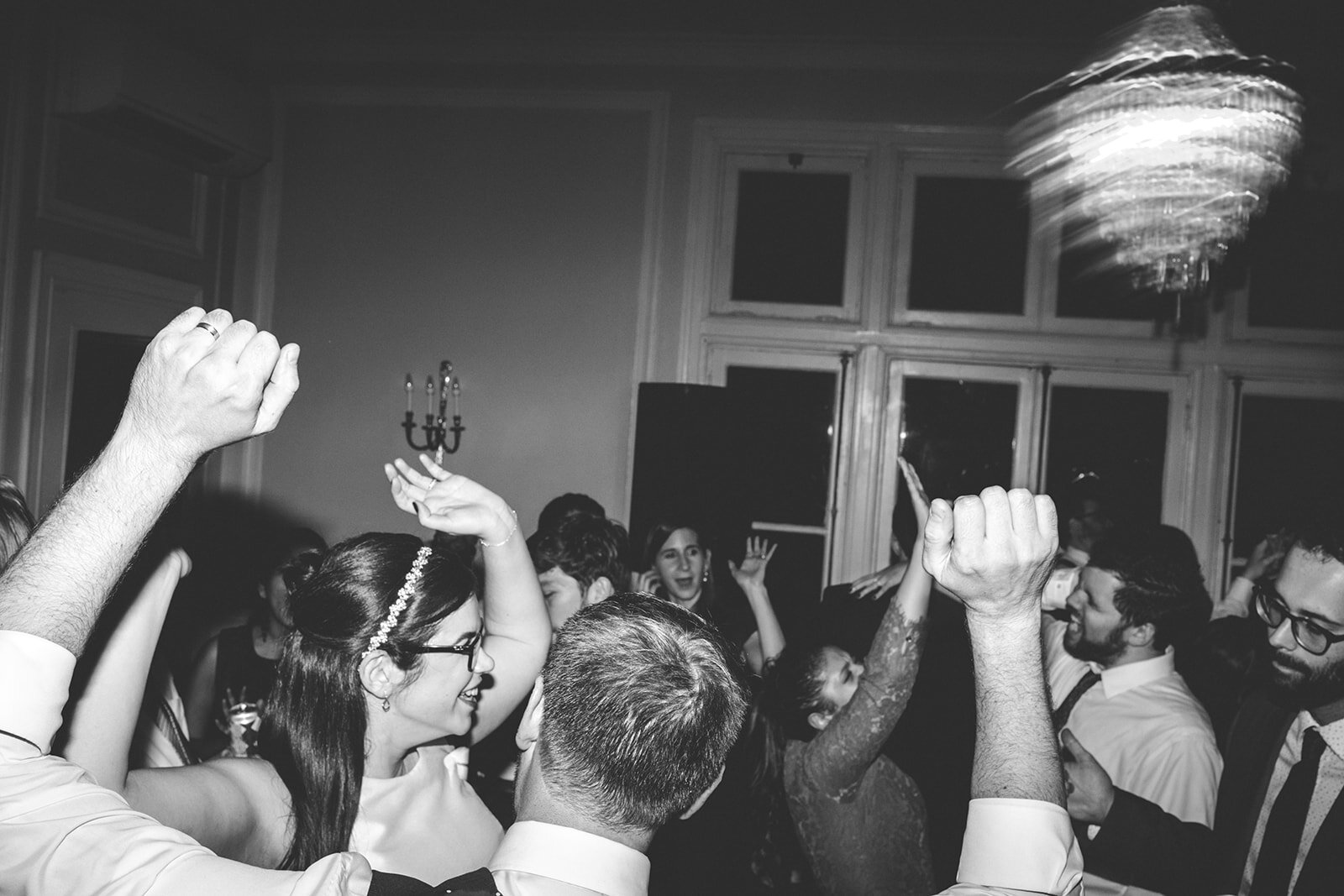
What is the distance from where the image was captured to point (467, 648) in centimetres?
167

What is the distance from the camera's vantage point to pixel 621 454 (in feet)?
17.7

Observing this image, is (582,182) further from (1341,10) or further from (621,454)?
(1341,10)

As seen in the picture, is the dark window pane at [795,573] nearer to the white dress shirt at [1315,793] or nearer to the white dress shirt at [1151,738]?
the white dress shirt at [1151,738]

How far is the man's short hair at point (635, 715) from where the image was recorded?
1109mm

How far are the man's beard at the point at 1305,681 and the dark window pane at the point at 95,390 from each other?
4.56 meters

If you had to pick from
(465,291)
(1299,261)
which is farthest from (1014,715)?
(1299,261)

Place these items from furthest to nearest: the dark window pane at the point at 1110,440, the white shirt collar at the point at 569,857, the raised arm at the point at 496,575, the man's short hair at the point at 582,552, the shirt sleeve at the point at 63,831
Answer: the dark window pane at the point at 1110,440, the man's short hair at the point at 582,552, the raised arm at the point at 496,575, the white shirt collar at the point at 569,857, the shirt sleeve at the point at 63,831

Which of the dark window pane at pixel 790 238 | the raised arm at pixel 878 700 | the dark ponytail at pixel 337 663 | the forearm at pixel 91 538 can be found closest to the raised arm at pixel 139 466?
the forearm at pixel 91 538

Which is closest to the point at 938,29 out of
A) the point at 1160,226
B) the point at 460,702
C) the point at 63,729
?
the point at 1160,226

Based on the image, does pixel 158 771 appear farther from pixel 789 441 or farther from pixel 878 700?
pixel 789 441

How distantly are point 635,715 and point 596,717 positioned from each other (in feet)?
0.15

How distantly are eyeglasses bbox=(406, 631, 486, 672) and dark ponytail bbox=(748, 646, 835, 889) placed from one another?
72cm

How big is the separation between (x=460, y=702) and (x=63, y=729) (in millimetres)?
662

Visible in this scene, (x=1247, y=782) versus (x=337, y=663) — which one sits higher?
(x=337, y=663)
